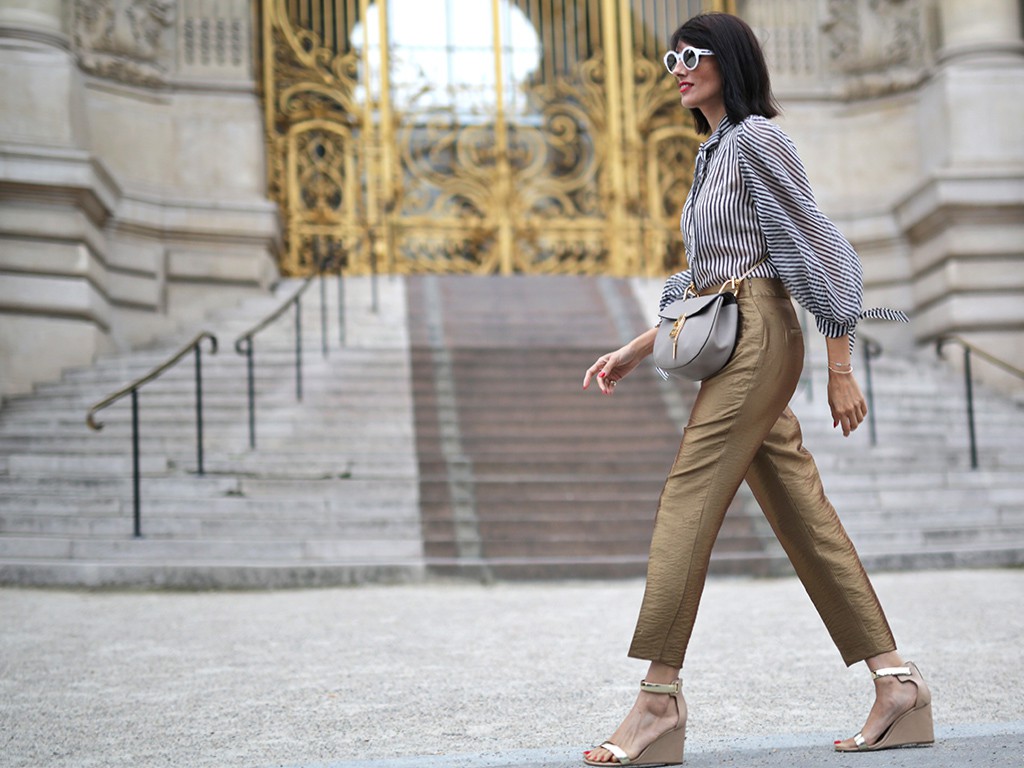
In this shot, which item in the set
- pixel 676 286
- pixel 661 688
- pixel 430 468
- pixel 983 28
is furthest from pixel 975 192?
pixel 661 688

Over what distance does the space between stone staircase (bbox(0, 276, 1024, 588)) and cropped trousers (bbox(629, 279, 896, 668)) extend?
4714mm

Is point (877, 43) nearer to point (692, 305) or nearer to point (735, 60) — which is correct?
point (735, 60)

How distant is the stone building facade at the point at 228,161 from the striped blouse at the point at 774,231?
10.6 m

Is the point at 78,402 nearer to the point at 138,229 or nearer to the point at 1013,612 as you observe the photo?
the point at 138,229

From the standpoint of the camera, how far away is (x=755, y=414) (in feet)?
10.3

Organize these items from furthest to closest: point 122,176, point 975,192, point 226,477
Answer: point 122,176 < point 975,192 < point 226,477

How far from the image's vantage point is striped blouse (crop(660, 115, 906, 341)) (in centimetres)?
314

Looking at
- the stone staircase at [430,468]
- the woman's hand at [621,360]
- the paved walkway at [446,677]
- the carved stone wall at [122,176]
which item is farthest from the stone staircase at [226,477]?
the woman's hand at [621,360]

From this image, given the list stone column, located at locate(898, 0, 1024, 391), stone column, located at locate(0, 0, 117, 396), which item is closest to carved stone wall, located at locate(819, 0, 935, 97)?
stone column, located at locate(898, 0, 1024, 391)

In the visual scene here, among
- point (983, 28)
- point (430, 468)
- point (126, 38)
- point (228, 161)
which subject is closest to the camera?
point (430, 468)

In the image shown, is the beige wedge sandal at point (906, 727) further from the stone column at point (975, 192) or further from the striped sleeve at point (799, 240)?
the stone column at point (975, 192)

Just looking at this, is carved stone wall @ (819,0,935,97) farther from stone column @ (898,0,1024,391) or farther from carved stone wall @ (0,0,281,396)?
carved stone wall @ (0,0,281,396)

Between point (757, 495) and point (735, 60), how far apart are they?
1070 mm

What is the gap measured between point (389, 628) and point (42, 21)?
9.67 meters
